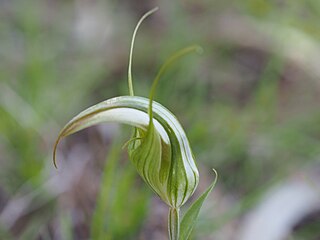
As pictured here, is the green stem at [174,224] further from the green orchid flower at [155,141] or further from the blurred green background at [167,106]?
the blurred green background at [167,106]

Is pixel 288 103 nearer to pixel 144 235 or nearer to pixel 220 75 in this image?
pixel 220 75

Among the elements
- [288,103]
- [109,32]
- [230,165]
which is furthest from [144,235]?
[109,32]

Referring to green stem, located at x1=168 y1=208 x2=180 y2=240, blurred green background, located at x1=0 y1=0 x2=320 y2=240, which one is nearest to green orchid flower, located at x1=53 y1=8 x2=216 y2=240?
green stem, located at x1=168 y1=208 x2=180 y2=240

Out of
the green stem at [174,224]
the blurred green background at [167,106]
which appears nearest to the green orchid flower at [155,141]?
the green stem at [174,224]

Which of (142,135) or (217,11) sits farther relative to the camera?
(217,11)

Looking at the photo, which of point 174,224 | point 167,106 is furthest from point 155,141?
point 167,106
